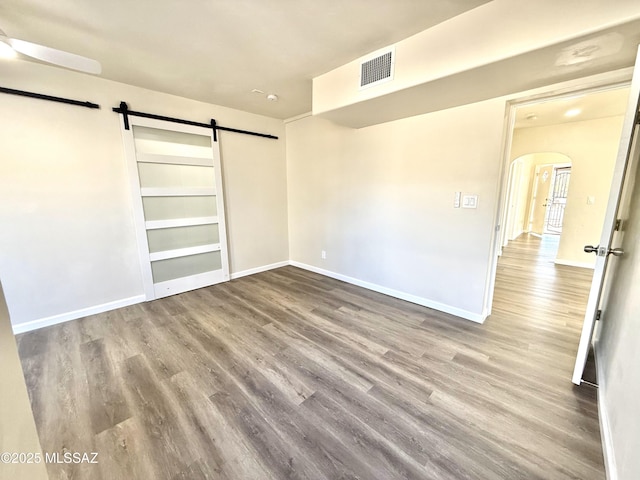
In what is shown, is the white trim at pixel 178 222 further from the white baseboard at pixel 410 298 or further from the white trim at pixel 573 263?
the white trim at pixel 573 263

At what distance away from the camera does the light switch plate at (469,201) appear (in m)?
2.54

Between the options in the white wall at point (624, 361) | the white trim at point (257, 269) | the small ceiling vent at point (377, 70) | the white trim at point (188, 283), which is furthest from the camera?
the white trim at point (257, 269)

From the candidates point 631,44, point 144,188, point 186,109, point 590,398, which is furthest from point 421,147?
point 144,188

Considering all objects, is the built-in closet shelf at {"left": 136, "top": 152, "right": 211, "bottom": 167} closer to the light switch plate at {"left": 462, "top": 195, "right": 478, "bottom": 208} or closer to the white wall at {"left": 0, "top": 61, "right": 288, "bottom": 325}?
the white wall at {"left": 0, "top": 61, "right": 288, "bottom": 325}

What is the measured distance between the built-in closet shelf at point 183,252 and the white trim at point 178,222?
33 centimetres

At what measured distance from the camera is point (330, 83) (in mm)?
2518

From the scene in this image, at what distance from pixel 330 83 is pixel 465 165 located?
1590mm

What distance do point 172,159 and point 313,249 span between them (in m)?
2.40

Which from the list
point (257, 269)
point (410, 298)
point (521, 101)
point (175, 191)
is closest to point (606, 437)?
point (410, 298)

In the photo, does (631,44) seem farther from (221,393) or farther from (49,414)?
(49,414)

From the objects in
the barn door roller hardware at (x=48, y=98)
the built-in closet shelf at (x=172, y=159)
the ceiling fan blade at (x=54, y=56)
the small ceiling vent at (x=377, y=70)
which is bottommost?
the built-in closet shelf at (x=172, y=159)

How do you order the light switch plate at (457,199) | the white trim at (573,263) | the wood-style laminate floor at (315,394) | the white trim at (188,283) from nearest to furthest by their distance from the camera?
the wood-style laminate floor at (315,394), the light switch plate at (457,199), the white trim at (188,283), the white trim at (573,263)

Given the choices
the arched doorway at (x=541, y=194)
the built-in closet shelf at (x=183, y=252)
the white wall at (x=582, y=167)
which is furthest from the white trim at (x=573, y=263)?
the built-in closet shelf at (x=183, y=252)

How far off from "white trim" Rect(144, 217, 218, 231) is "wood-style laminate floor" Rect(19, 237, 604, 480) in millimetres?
1018
